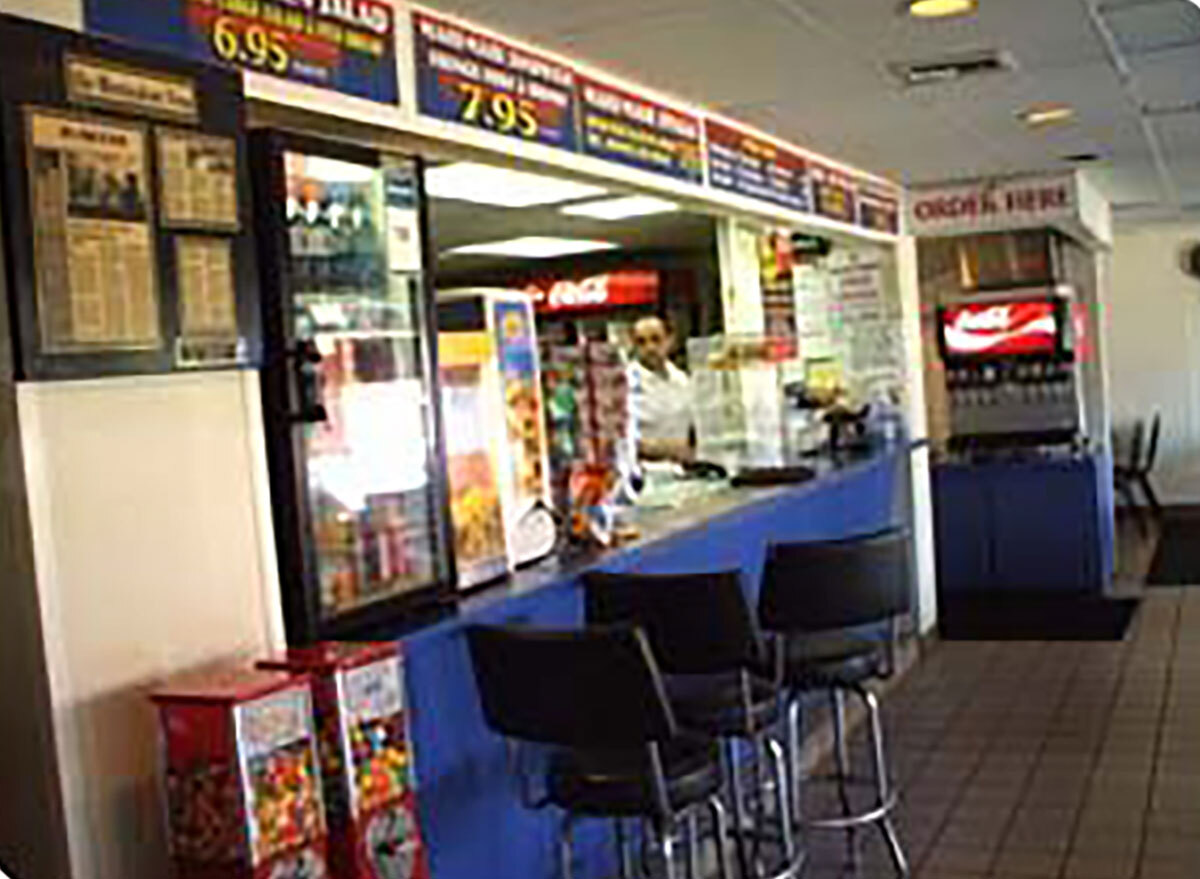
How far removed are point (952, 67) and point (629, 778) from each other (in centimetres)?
246

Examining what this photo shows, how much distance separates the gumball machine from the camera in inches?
92.0

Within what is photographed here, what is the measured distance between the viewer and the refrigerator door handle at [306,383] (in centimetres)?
258

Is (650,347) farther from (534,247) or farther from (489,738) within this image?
(534,247)

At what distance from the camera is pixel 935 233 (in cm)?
758

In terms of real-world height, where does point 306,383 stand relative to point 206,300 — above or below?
below

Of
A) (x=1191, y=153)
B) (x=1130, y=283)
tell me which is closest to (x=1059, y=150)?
(x=1191, y=153)

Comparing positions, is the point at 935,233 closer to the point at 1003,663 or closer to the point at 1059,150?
the point at 1059,150

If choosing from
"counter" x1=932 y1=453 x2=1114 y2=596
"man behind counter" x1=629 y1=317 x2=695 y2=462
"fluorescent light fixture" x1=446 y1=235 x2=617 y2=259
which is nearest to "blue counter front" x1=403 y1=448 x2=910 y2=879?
"man behind counter" x1=629 y1=317 x2=695 y2=462

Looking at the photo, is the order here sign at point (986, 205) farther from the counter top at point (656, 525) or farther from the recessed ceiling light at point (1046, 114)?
the recessed ceiling light at point (1046, 114)

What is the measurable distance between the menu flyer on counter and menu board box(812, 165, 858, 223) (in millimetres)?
4132

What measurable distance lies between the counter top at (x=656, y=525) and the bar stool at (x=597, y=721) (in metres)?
0.22

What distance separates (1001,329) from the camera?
8719 mm

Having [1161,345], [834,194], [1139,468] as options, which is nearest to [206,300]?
[834,194]

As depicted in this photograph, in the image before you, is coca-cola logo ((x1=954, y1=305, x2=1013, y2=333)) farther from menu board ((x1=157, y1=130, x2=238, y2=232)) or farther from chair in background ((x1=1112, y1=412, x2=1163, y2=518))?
menu board ((x1=157, y1=130, x2=238, y2=232))
